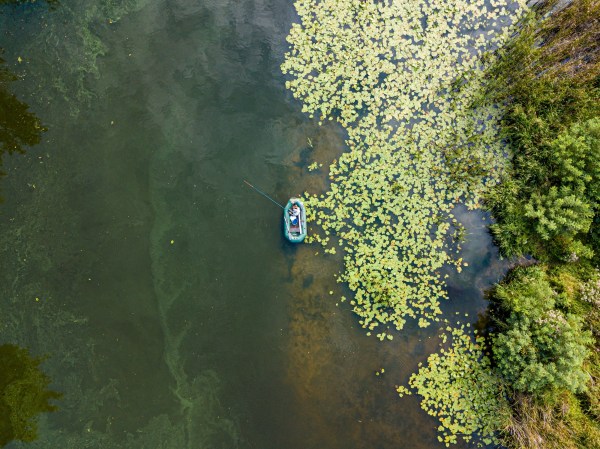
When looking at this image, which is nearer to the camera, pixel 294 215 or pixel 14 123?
pixel 294 215

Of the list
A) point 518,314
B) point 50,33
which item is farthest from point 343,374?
point 50,33

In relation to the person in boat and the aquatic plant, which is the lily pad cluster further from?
the aquatic plant

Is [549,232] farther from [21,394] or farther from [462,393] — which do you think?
[21,394]

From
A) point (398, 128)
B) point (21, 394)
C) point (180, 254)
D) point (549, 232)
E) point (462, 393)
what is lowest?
point (21, 394)

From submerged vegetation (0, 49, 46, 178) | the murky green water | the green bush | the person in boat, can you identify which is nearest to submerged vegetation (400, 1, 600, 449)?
the green bush

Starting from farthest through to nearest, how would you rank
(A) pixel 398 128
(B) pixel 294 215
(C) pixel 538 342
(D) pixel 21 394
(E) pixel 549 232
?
(A) pixel 398 128
(B) pixel 294 215
(D) pixel 21 394
(E) pixel 549 232
(C) pixel 538 342

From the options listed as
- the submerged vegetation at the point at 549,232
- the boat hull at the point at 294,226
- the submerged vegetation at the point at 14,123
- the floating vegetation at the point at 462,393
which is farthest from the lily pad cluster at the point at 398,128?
the submerged vegetation at the point at 14,123

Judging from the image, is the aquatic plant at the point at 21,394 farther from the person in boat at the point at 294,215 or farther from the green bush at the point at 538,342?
the green bush at the point at 538,342

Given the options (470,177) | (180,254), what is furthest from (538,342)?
(180,254)
